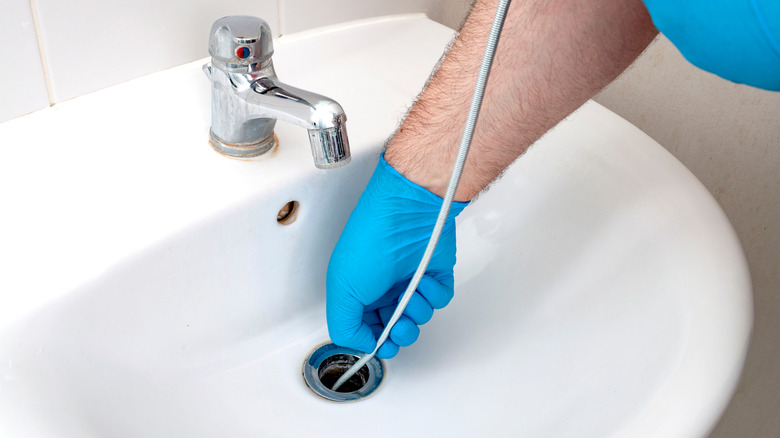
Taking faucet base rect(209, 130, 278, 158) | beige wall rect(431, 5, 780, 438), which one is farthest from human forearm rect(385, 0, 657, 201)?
beige wall rect(431, 5, 780, 438)

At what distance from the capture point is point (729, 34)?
1.10 feet

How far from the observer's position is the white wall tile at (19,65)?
490 millimetres

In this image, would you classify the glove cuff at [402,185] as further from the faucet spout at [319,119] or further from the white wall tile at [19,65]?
the white wall tile at [19,65]

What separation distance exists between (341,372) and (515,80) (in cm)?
32

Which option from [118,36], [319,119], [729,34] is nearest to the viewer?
[729,34]

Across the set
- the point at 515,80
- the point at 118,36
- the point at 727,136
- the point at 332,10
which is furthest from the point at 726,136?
the point at 118,36

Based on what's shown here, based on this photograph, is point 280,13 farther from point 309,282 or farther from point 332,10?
point 309,282

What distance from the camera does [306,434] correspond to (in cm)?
54

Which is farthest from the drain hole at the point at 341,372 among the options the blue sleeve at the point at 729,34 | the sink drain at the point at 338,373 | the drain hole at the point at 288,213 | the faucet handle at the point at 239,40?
the blue sleeve at the point at 729,34

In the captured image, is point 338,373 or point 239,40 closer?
point 239,40

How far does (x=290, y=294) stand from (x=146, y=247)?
18 cm

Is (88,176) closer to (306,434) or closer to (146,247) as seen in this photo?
(146,247)

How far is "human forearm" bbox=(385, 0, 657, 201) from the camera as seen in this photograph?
1.65 ft

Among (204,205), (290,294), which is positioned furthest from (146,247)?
(290,294)
